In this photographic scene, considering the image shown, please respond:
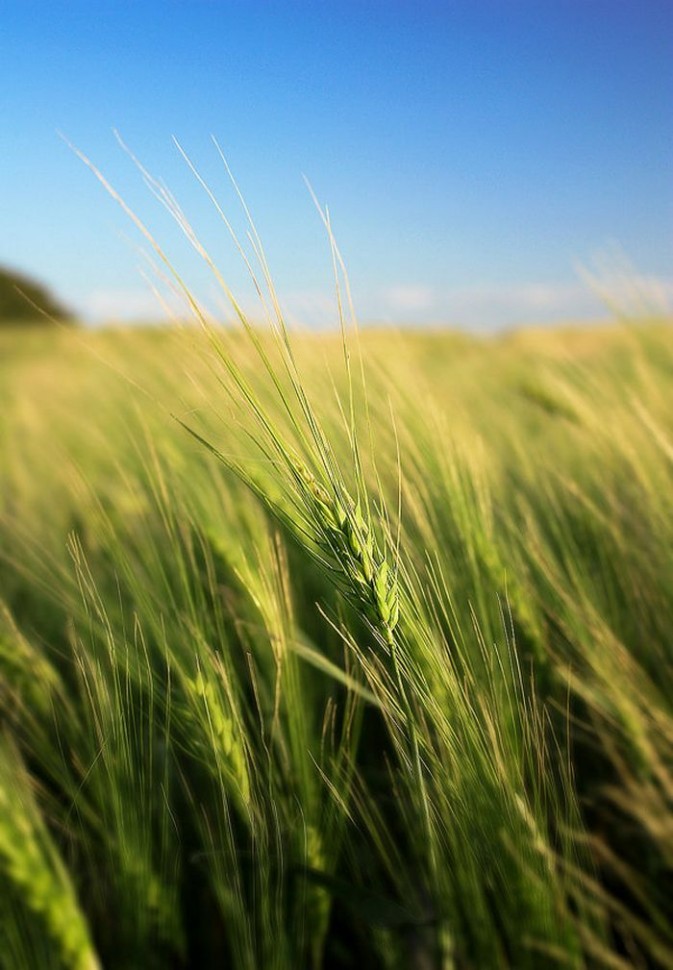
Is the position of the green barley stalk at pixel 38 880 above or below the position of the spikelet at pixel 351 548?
below

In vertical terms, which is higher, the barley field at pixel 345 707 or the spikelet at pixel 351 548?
the spikelet at pixel 351 548

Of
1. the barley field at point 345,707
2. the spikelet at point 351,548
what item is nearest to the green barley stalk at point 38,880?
the barley field at point 345,707

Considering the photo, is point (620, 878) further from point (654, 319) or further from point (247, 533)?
point (654, 319)

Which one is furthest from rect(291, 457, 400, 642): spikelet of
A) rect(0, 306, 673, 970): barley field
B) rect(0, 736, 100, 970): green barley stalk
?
rect(0, 736, 100, 970): green barley stalk

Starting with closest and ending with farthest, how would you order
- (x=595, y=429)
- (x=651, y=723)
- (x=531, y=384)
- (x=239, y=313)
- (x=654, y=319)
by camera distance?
1. (x=239, y=313)
2. (x=651, y=723)
3. (x=595, y=429)
4. (x=654, y=319)
5. (x=531, y=384)

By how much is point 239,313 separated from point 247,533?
0.59 m

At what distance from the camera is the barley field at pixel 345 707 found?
68 centimetres

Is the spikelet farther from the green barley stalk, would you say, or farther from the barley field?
the green barley stalk

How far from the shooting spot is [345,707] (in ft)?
3.50

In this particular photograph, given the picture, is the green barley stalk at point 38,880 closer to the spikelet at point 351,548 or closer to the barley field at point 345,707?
the barley field at point 345,707

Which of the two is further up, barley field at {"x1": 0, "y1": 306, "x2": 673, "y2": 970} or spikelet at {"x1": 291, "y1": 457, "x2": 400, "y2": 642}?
spikelet at {"x1": 291, "y1": 457, "x2": 400, "y2": 642}

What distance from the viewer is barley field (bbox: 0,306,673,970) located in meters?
0.68

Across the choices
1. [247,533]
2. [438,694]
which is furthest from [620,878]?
[247,533]

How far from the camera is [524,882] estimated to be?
2.24 feet
